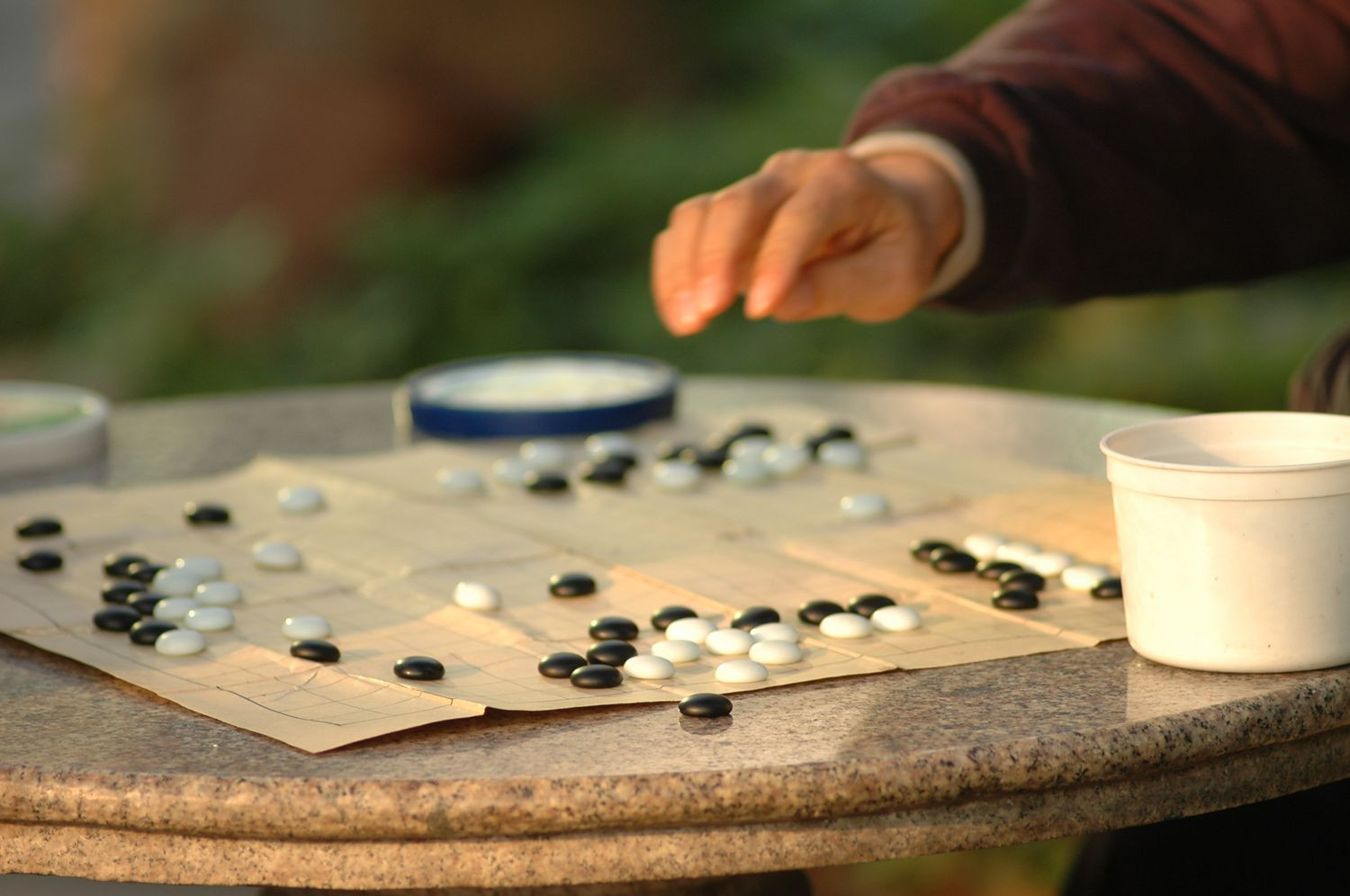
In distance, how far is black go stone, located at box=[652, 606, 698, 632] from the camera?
1013 millimetres

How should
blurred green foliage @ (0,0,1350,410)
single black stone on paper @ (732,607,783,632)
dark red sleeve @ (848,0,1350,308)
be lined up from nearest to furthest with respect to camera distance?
single black stone on paper @ (732,607,783,632), dark red sleeve @ (848,0,1350,308), blurred green foliage @ (0,0,1350,410)

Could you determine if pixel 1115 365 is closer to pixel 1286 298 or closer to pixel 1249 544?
pixel 1286 298

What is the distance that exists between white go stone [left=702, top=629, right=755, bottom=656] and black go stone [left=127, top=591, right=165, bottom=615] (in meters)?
0.37

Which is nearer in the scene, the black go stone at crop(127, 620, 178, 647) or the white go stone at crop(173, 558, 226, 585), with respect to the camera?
the black go stone at crop(127, 620, 178, 647)

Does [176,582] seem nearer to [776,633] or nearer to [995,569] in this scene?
[776,633]

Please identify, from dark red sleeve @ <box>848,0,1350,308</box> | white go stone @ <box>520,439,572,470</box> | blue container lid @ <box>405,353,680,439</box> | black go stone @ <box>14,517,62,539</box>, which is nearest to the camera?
black go stone @ <box>14,517,62,539</box>

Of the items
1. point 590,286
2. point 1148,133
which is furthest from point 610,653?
point 590,286

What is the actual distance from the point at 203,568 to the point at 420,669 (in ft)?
0.94

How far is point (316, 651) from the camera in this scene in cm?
95

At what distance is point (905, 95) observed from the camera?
53.3 inches

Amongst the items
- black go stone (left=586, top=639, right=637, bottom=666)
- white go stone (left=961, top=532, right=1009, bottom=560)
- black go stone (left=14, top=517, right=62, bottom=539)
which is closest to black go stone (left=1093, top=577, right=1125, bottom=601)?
white go stone (left=961, top=532, right=1009, bottom=560)

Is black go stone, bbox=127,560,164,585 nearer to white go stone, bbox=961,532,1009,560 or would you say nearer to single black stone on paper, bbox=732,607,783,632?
single black stone on paper, bbox=732,607,783,632

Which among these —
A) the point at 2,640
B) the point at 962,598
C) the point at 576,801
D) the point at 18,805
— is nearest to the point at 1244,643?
the point at 962,598

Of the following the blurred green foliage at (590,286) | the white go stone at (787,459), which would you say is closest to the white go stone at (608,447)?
the white go stone at (787,459)
